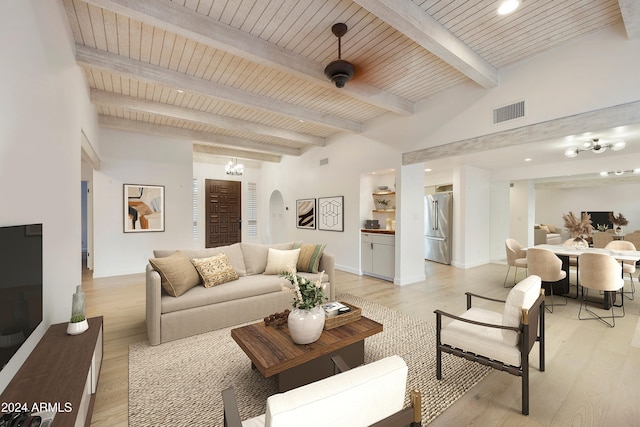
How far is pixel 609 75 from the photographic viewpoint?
2932 mm

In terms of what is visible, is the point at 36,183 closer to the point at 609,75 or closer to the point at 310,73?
the point at 310,73

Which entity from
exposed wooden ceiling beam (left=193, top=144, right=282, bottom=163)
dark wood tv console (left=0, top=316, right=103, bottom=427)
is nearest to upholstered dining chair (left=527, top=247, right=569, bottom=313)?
dark wood tv console (left=0, top=316, right=103, bottom=427)

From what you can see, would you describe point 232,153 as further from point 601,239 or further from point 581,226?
point 601,239

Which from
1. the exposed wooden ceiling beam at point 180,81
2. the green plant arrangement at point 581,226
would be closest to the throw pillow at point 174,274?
the exposed wooden ceiling beam at point 180,81

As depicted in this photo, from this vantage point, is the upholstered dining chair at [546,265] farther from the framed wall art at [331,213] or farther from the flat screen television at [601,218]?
the flat screen television at [601,218]

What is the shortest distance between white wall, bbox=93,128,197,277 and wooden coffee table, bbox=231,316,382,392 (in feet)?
15.9

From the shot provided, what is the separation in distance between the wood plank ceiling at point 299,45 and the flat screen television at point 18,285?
196 centimetres

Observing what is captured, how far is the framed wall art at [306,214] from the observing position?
7.20m

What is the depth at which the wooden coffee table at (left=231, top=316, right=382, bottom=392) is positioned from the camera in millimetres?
1873

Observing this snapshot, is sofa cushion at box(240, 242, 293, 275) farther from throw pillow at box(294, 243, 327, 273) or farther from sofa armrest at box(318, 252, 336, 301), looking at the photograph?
sofa armrest at box(318, 252, 336, 301)

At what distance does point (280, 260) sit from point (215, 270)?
2.91 ft

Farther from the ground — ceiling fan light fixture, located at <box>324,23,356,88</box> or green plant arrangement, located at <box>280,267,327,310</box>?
ceiling fan light fixture, located at <box>324,23,356,88</box>

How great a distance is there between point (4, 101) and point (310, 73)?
274cm

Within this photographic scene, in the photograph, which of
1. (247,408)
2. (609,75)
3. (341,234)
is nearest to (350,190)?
(341,234)
